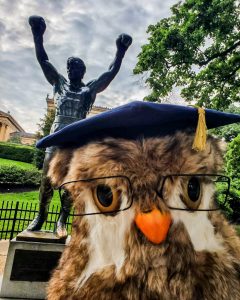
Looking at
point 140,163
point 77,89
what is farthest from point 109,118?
point 77,89

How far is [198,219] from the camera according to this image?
3.65 ft

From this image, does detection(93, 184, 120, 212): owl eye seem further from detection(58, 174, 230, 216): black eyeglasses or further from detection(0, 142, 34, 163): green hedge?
detection(0, 142, 34, 163): green hedge

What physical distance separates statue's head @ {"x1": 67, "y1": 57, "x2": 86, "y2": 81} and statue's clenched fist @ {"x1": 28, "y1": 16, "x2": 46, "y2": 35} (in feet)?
1.65

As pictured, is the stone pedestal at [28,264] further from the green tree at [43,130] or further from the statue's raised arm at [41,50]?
the green tree at [43,130]

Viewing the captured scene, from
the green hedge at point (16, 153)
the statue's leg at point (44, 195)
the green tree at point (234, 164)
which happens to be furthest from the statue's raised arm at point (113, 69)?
the green hedge at point (16, 153)

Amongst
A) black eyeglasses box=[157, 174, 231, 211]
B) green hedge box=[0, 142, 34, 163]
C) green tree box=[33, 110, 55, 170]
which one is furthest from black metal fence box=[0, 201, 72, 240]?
green hedge box=[0, 142, 34, 163]

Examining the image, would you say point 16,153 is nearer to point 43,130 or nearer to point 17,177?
point 43,130

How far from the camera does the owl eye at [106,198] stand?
1090mm

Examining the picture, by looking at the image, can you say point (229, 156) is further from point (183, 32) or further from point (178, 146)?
point (178, 146)

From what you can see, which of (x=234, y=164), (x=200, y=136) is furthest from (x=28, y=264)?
(x=234, y=164)

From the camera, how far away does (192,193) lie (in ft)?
3.74

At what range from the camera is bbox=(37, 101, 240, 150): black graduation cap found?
1164 mm

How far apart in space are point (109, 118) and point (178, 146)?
36 cm

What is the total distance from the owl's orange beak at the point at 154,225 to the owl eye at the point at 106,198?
4.8 inches
